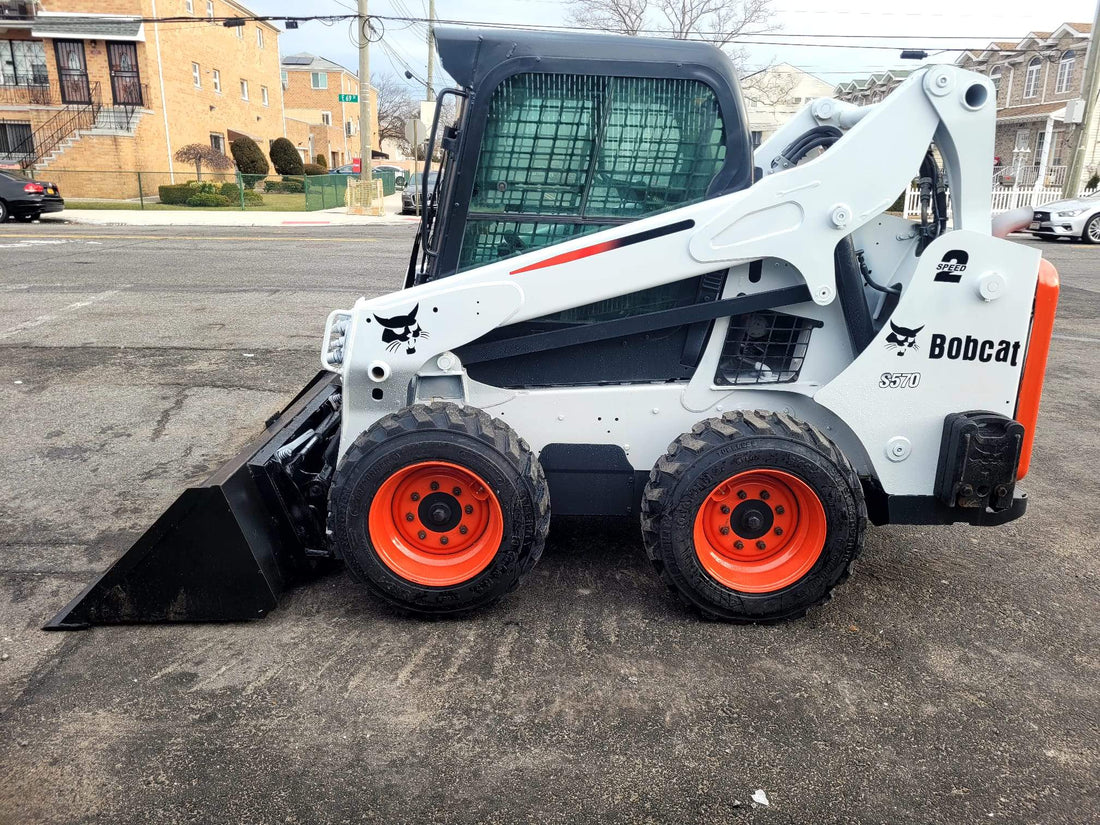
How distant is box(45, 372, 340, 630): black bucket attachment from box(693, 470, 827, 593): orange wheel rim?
172 cm

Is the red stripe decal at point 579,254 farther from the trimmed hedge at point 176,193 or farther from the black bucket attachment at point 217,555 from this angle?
the trimmed hedge at point 176,193

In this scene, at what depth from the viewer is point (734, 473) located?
353cm

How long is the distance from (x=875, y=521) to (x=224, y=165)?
136 feet

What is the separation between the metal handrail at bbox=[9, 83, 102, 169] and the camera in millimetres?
35562

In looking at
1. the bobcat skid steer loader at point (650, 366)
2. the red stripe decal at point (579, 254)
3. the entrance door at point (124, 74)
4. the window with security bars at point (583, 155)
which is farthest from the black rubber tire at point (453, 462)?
the entrance door at point (124, 74)

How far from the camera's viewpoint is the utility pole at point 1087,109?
23.2m

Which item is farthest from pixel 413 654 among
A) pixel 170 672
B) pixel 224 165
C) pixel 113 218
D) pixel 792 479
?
pixel 224 165

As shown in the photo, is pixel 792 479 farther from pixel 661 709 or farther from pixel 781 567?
pixel 661 709

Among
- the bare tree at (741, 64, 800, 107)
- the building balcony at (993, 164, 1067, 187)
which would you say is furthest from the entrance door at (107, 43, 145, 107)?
the building balcony at (993, 164, 1067, 187)

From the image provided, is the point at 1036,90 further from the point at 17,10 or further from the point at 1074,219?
the point at 17,10

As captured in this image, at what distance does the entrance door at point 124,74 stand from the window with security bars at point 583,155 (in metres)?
37.8

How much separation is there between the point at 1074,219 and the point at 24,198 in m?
25.9

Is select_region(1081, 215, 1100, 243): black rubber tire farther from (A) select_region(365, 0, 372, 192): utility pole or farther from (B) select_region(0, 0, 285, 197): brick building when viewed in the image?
(B) select_region(0, 0, 285, 197): brick building

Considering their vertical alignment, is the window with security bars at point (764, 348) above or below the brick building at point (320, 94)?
below
